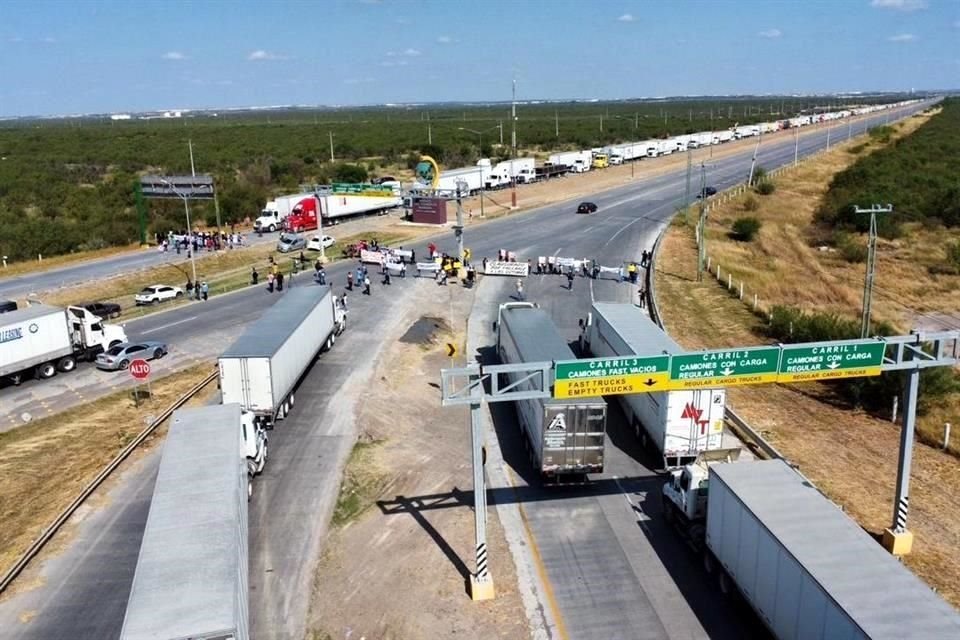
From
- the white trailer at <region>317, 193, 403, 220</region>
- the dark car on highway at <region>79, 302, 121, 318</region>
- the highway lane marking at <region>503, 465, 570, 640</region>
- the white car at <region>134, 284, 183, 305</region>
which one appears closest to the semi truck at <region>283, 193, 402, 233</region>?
the white trailer at <region>317, 193, 403, 220</region>

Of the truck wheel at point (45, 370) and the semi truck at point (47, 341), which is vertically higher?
the semi truck at point (47, 341)

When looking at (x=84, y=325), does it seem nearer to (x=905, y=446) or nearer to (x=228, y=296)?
(x=228, y=296)

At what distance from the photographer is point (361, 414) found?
30547mm

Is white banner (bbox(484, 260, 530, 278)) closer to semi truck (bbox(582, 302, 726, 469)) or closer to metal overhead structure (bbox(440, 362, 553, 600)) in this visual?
semi truck (bbox(582, 302, 726, 469))

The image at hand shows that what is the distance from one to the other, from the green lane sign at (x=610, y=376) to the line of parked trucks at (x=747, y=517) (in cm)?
46

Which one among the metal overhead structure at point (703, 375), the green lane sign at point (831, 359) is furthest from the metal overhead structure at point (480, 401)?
the green lane sign at point (831, 359)

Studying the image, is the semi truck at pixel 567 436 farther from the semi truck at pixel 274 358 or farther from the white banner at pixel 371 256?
the white banner at pixel 371 256

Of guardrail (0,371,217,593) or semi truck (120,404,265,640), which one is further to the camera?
guardrail (0,371,217,593)

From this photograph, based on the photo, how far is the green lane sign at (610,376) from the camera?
61.7ft

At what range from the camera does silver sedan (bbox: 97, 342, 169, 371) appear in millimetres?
37406

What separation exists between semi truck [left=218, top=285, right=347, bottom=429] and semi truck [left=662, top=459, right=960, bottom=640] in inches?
605

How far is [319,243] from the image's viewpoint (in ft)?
209

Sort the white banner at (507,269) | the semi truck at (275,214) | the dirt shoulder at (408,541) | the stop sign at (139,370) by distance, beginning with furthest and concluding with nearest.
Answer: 1. the semi truck at (275,214)
2. the white banner at (507,269)
3. the stop sign at (139,370)
4. the dirt shoulder at (408,541)

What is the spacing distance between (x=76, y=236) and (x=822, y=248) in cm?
6615
